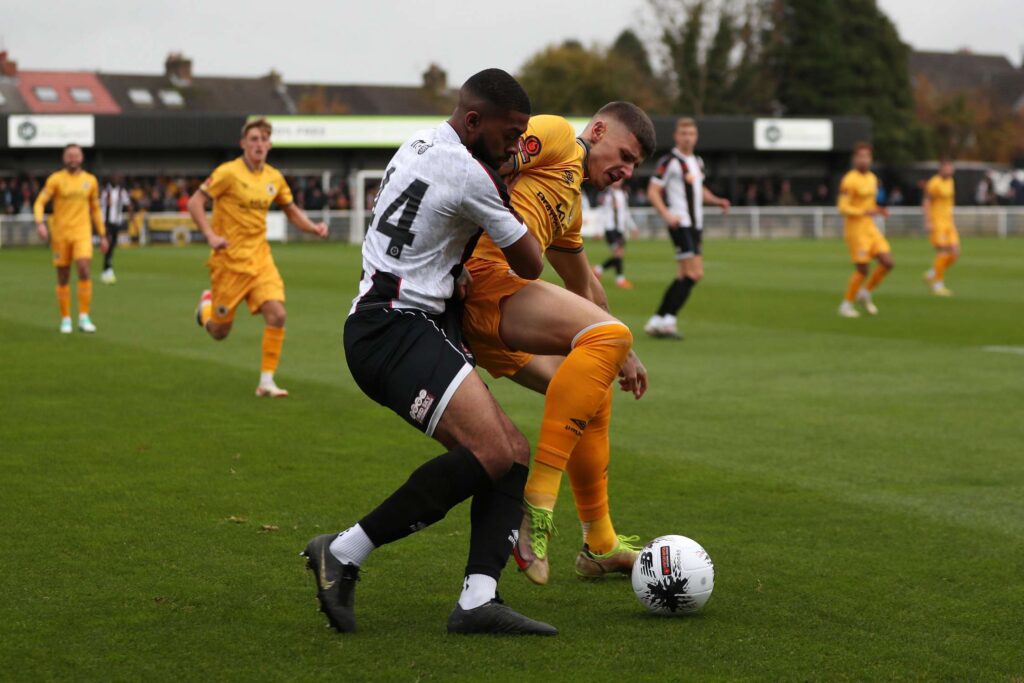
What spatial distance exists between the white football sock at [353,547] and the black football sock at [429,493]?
0.09 ft

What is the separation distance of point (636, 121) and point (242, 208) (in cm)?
652

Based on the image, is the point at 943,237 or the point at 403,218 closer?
the point at 403,218

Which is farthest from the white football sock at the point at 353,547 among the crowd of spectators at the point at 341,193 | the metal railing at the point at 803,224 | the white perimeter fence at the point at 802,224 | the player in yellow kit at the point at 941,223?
the metal railing at the point at 803,224

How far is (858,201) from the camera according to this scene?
62.2 feet

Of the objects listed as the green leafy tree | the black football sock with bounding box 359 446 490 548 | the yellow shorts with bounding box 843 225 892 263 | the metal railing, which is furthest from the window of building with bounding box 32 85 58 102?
the black football sock with bounding box 359 446 490 548

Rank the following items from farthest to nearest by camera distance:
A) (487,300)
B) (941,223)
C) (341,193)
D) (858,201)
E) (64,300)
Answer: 1. (341,193)
2. (941,223)
3. (858,201)
4. (64,300)
5. (487,300)

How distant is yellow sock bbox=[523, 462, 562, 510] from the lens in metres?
4.93

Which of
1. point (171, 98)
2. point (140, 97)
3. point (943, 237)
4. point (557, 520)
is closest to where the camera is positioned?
point (557, 520)

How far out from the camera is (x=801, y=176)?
6022 centimetres

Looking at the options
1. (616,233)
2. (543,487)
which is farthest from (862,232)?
(543,487)

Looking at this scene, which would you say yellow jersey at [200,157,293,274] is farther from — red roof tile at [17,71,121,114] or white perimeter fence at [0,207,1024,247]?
red roof tile at [17,71,121,114]

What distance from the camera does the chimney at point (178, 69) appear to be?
85.2 meters

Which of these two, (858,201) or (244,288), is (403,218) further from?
(858,201)

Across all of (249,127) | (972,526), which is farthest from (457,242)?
(249,127)
